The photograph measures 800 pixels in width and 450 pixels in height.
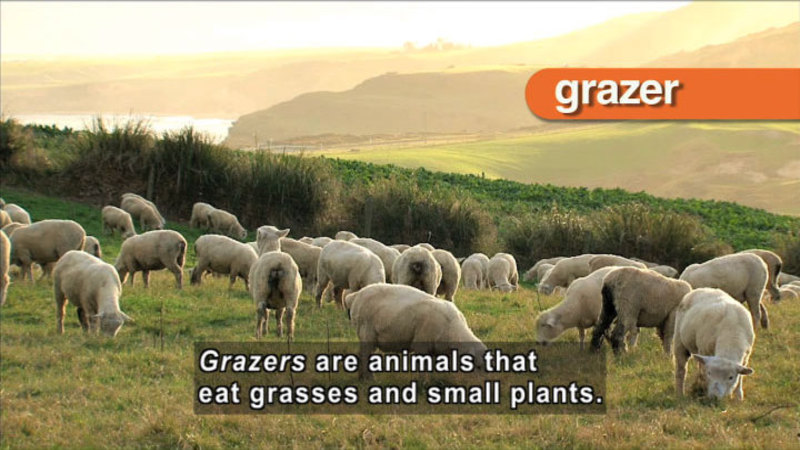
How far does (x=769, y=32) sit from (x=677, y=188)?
9520 cm

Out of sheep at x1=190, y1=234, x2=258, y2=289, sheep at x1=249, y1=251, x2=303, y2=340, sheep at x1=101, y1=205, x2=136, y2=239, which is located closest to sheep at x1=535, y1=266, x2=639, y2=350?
sheep at x1=249, y1=251, x2=303, y2=340

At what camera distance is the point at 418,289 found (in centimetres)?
1490

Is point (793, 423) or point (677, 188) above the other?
point (793, 423)

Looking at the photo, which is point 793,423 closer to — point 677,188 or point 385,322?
point 385,322

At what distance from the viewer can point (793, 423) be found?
10922mm

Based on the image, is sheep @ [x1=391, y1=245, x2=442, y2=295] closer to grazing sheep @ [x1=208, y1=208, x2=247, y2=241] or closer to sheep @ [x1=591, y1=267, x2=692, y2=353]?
sheep @ [x1=591, y1=267, x2=692, y2=353]

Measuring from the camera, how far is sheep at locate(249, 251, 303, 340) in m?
14.7

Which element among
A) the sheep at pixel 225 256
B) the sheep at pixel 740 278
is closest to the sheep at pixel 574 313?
the sheep at pixel 740 278

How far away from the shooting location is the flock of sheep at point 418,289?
1178 cm

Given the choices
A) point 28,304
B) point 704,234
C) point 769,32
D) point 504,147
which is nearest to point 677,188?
point 504,147

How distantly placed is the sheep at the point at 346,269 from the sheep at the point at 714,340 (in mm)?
5692

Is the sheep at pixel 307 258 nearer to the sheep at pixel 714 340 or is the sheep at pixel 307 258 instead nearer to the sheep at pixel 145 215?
the sheep at pixel 714 340

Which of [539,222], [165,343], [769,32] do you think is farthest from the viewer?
[769,32]

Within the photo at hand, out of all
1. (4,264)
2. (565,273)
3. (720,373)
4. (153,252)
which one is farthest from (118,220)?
(720,373)
